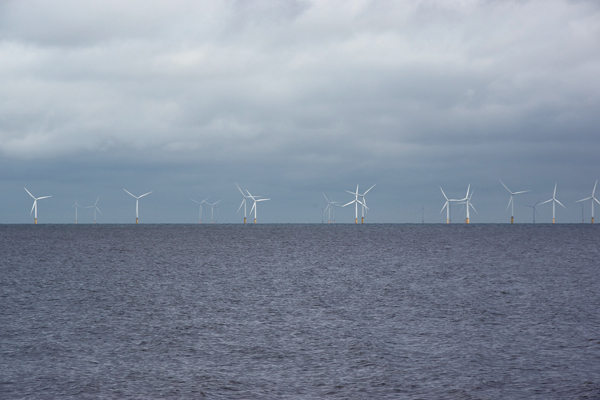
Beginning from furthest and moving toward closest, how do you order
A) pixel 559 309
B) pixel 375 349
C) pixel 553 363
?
pixel 559 309 → pixel 375 349 → pixel 553 363

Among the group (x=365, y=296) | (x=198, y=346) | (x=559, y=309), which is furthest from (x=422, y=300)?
(x=198, y=346)

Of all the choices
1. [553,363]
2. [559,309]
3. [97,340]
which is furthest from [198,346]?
[559,309]

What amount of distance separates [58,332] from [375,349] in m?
14.6

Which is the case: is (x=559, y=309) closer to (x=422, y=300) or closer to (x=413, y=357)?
(x=422, y=300)

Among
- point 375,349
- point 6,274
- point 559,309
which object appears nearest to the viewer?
point 375,349

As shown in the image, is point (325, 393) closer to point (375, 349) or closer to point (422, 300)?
point (375, 349)

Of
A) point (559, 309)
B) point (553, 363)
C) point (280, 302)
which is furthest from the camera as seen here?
point (280, 302)

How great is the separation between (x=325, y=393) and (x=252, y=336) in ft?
29.8

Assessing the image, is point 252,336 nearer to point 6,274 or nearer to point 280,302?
point 280,302

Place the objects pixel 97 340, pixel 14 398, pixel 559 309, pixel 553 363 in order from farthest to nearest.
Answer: pixel 559 309 → pixel 97 340 → pixel 553 363 → pixel 14 398

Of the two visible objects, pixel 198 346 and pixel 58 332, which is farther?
pixel 58 332

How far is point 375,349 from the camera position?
24031 millimetres

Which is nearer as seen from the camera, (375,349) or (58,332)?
(375,349)

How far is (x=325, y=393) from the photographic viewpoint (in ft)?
59.4
